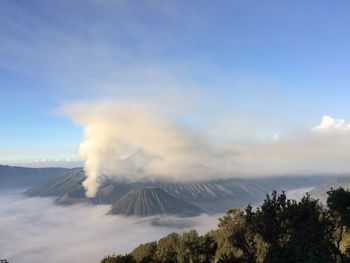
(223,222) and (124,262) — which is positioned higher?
(223,222)

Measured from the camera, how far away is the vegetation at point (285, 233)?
69.9 metres

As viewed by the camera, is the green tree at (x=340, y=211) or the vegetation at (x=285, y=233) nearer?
the vegetation at (x=285, y=233)

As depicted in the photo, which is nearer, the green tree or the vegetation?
the vegetation

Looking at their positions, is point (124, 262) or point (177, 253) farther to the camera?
point (177, 253)

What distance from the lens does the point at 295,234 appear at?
236 feet

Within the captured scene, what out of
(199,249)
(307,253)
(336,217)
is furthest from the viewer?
(199,249)

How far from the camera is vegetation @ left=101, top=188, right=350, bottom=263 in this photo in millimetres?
69938

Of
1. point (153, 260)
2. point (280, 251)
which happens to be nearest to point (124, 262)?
point (153, 260)

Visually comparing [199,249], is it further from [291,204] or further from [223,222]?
[291,204]

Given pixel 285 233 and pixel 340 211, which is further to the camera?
pixel 340 211

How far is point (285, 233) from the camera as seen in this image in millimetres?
75375

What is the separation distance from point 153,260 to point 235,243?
24277mm

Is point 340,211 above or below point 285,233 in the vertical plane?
above

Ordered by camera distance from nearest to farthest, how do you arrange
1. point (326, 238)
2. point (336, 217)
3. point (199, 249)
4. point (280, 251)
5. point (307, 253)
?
point (307, 253) < point (280, 251) < point (326, 238) < point (336, 217) < point (199, 249)
